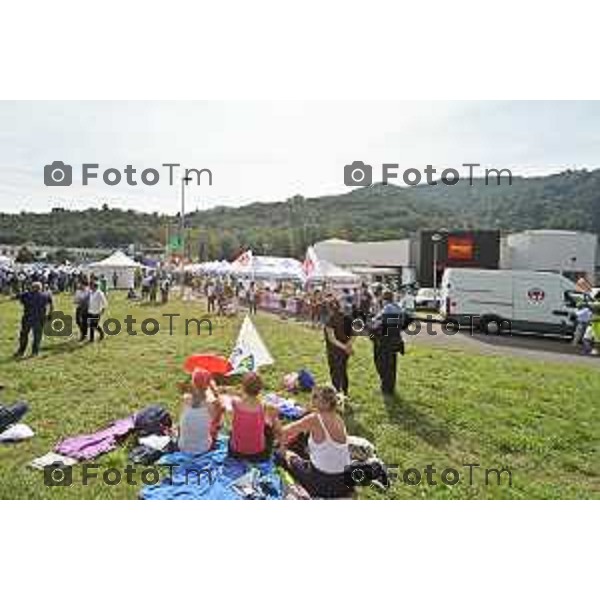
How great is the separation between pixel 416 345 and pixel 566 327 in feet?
22.8

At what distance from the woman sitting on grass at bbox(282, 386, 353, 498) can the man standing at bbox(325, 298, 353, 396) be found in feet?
11.7

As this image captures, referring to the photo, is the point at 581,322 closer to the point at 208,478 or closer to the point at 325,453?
the point at 325,453

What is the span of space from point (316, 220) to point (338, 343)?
257ft

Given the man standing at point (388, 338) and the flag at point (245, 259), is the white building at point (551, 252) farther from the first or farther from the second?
the man standing at point (388, 338)

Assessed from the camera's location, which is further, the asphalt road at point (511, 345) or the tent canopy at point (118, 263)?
the tent canopy at point (118, 263)

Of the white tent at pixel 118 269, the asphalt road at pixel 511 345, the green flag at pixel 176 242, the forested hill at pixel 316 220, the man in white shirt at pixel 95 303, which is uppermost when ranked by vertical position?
the forested hill at pixel 316 220

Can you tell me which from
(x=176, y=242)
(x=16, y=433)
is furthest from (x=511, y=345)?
(x=176, y=242)

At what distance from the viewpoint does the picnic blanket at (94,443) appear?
6.27 m

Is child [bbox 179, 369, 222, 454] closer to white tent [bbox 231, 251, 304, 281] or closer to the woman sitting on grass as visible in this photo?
the woman sitting on grass

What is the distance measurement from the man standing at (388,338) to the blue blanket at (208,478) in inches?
146

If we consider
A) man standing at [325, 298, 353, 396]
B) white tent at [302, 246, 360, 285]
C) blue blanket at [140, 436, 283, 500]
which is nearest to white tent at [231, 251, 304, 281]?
white tent at [302, 246, 360, 285]

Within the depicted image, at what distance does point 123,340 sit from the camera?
1529cm

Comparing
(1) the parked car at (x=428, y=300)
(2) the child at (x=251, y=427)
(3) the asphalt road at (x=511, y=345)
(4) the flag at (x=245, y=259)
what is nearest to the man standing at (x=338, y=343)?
(2) the child at (x=251, y=427)
